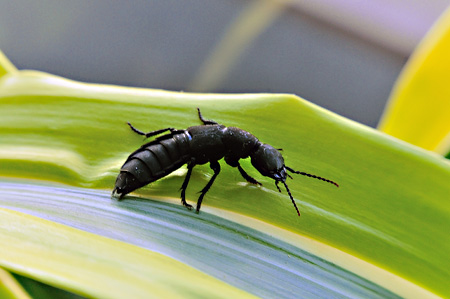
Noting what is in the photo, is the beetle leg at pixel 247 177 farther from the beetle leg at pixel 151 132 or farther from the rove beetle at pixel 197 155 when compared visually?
the beetle leg at pixel 151 132

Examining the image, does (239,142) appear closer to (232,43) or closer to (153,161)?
(153,161)

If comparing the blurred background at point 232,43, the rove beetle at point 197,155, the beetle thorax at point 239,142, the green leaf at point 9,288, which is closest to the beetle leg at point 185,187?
the rove beetle at point 197,155

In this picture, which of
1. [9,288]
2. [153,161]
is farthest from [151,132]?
[9,288]

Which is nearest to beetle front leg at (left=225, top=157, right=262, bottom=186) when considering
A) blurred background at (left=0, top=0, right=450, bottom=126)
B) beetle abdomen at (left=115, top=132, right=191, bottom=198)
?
beetle abdomen at (left=115, top=132, right=191, bottom=198)

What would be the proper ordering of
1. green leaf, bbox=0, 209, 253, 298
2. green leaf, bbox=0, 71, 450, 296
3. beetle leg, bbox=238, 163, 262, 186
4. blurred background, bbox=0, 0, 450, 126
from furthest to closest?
blurred background, bbox=0, 0, 450, 126, beetle leg, bbox=238, 163, 262, 186, green leaf, bbox=0, 71, 450, 296, green leaf, bbox=0, 209, 253, 298

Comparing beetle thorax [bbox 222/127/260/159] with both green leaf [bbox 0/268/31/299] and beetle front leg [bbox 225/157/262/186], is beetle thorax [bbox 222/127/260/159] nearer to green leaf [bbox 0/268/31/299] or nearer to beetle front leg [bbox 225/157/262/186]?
beetle front leg [bbox 225/157/262/186]

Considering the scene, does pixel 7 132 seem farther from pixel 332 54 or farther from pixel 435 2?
pixel 435 2
